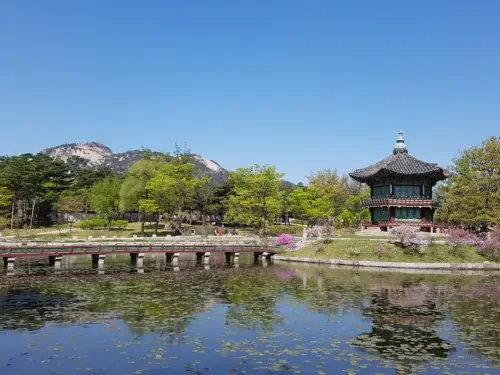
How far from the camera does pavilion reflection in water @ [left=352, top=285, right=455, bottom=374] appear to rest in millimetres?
16984

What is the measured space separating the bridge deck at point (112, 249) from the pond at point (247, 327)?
7.97 metres

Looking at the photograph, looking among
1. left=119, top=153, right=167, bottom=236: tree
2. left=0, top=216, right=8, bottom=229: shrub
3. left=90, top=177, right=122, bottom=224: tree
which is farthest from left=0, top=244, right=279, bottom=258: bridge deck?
left=0, top=216, right=8, bottom=229: shrub

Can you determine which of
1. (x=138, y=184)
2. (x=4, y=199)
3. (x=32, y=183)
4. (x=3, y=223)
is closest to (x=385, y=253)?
(x=138, y=184)

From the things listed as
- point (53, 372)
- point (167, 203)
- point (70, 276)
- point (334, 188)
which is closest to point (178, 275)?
point (70, 276)

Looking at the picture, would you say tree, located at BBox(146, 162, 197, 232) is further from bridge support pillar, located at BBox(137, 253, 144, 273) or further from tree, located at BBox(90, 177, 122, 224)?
bridge support pillar, located at BBox(137, 253, 144, 273)

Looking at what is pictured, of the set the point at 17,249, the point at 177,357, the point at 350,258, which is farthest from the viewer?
the point at 350,258

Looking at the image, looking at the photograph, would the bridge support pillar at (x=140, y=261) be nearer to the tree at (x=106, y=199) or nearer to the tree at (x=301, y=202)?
the tree at (x=106, y=199)

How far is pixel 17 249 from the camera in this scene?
44062 mm

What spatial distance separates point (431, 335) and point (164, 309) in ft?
44.4

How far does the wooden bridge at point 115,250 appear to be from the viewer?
44.1m

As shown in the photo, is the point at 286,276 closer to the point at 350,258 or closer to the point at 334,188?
the point at 350,258

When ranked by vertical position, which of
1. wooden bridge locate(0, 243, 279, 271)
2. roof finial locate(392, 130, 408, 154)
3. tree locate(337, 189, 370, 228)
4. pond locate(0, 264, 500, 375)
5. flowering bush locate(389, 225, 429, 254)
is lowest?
pond locate(0, 264, 500, 375)

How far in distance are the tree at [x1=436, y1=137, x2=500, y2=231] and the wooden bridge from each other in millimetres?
24812

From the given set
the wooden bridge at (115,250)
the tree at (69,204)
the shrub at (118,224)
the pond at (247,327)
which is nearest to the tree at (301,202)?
the wooden bridge at (115,250)
